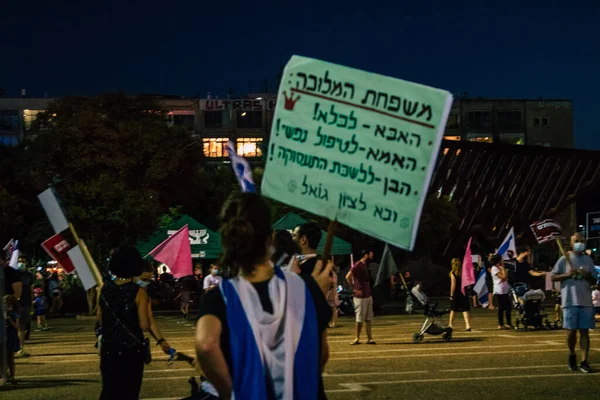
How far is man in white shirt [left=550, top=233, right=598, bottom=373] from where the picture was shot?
13.4 metres

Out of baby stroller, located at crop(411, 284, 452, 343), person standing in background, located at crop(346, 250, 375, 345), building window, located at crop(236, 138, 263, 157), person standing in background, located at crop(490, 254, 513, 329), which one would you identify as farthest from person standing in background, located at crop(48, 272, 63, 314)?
building window, located at crop(236, 138, 263, 157)

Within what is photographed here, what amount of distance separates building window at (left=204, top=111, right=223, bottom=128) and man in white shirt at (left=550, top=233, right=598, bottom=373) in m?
87.3

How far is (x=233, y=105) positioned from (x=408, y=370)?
283 ft

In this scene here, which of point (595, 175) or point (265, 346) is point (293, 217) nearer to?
point (265, 346)

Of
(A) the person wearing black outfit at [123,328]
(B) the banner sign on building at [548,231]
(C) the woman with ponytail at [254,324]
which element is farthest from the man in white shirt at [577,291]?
(C) the woman with ponytail at [254,324]

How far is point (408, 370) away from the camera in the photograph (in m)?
14.8

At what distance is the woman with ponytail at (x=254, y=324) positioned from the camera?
415 cm

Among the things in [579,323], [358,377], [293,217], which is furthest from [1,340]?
[293,217]

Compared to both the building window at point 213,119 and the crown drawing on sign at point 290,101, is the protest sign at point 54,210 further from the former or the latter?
the building window at point 213,119

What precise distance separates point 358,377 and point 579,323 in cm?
295

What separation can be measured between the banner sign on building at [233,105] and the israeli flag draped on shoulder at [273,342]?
9549 cm

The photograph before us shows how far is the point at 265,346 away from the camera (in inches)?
165

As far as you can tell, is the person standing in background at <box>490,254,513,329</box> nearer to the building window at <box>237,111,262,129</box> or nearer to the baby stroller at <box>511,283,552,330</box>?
the baby stroller at <box>511,283,552,330</box>

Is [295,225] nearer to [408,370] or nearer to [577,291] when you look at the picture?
[408,370]
